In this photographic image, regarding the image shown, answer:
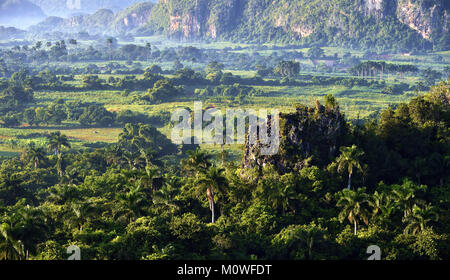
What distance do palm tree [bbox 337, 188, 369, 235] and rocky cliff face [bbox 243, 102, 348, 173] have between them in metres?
13.0

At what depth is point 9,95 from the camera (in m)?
163

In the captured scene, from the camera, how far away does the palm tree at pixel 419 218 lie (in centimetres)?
4884

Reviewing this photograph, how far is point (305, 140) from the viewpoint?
66.9 metres

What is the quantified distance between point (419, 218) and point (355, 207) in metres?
6.54

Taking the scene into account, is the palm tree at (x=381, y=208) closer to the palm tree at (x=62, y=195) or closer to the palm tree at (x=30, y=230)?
the palm tree at (x=30, y=230)

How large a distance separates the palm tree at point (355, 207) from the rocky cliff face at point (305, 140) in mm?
13019

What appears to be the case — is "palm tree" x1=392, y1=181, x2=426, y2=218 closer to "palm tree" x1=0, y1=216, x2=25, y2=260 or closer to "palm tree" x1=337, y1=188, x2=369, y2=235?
"palm tree" x1=337, y1=188, x2=369, y2=235

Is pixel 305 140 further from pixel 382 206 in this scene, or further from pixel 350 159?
pixel 382 206

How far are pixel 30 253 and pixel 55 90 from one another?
5926 inches

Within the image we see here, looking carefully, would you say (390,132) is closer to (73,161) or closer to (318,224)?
(318,224)

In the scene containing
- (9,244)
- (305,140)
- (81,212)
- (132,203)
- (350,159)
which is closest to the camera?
(9,244)

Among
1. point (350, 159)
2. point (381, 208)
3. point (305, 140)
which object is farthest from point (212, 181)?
point (381, 208)

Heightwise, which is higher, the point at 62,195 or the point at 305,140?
the point at 305,140

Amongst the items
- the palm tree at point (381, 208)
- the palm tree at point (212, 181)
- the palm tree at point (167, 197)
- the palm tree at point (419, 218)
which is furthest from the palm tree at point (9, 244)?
the palm tree at point (419, 218)
